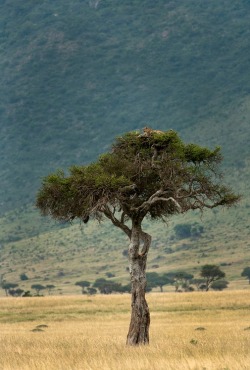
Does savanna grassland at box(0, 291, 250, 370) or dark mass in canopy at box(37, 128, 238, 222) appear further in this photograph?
dark mass in canopy at box(37, 128, 238, 222)

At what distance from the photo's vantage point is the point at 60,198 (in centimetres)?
3180

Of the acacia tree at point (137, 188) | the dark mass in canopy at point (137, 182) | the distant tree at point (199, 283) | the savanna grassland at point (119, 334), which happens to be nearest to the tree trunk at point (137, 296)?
the acacia tree at point (137, 188)

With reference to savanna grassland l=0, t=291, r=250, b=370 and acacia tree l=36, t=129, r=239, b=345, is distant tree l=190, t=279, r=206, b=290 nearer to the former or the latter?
savanna grassland l=0, t=291, r=250, b=370

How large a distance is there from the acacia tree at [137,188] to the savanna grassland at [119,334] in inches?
122

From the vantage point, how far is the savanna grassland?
24.8m

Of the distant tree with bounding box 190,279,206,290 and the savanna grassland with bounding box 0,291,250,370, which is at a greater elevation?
the distant tree with bounding box 190,279,206,290

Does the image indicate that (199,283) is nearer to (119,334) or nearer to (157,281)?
(157,281)

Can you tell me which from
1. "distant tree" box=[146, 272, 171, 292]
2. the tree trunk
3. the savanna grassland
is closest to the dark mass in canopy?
the tree trunk

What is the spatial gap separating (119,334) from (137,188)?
38.2 feet

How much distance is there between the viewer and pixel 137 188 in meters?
32.2

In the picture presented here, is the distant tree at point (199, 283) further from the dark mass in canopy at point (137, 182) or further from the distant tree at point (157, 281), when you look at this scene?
the dark mass in canopy at point (137, 182)

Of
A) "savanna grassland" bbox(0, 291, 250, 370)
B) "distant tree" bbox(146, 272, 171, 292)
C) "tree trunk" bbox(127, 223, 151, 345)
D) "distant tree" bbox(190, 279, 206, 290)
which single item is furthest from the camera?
"distant tree" bbox(146, 272, 171, 292)

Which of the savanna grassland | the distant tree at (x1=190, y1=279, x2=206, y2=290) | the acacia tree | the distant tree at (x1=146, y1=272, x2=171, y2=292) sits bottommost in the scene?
the savanna grassland

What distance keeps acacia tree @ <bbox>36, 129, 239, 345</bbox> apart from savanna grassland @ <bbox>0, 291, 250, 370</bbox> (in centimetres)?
310
